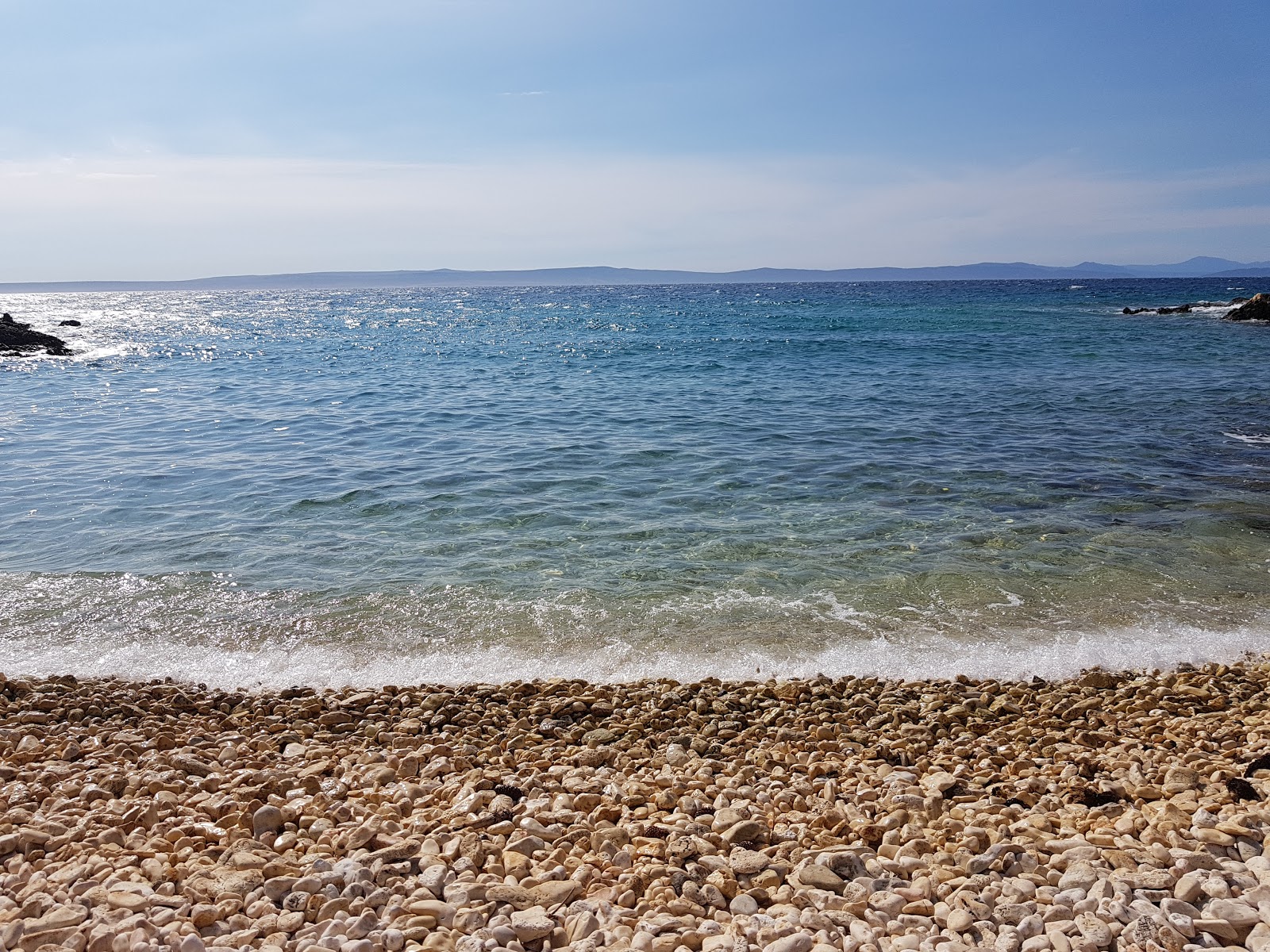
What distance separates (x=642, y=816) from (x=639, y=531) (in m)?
5.93

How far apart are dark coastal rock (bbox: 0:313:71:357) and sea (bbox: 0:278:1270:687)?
1777 centimetres

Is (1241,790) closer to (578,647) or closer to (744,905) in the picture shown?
(744,905)

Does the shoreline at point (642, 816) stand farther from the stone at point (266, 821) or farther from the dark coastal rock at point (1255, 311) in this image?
the dark coastal rock at point (1255, 311)

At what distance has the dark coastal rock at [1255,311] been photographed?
4206 centimetres

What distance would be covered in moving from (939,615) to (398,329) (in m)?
53.0

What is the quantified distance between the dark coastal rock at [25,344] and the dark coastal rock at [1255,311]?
6126 centimetres

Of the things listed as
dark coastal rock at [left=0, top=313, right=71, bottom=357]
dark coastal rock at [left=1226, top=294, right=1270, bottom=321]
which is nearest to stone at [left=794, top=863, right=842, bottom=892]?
dark coastal rock at [left=0, top=313, right=71, bottom=357]

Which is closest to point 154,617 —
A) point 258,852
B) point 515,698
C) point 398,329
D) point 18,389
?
point 515,698

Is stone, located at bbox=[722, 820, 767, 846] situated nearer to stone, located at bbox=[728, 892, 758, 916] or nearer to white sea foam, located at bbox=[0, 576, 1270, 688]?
stone, located at bbox=[728, 892, 758, 916]

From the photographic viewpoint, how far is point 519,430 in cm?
1697

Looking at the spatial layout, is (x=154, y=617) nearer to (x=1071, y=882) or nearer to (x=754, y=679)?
(x=754, y=679)

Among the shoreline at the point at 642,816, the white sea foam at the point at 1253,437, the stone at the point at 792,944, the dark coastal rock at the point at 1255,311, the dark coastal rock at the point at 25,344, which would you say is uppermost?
the dark coastal rock at the point at 1255,311

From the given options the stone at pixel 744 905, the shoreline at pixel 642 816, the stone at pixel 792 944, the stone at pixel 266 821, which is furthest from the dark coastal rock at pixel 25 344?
the stone at pixel 792 944

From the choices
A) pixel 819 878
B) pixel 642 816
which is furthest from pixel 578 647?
pixel 819 878
